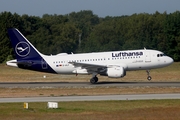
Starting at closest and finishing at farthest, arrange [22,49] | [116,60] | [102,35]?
[116,60]
[22,49]
[102,35]

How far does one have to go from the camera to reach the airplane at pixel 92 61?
58250 millimetres

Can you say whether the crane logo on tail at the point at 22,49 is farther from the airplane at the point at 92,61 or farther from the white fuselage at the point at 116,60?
the white fuselage at the point at 116,60

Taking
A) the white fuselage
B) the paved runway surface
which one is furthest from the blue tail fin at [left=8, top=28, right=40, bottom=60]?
the paved runway surface

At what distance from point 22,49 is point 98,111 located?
27.9m

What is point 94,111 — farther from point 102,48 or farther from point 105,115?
point 102,48

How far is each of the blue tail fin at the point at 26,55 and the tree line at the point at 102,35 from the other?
4780cm

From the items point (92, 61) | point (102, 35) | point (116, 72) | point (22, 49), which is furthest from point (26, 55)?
point (102, 35)

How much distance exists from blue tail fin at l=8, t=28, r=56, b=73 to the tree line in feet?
157

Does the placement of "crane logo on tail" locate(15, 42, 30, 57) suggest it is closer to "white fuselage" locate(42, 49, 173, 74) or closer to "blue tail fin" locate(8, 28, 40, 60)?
"blue tail fin" locate(8, 28, 40, 60)

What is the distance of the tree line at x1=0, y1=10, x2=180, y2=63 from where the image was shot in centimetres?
11269

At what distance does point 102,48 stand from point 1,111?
88.0 metres

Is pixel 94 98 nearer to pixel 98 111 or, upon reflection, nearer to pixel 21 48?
pixel 98 111

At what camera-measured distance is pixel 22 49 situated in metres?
60.5

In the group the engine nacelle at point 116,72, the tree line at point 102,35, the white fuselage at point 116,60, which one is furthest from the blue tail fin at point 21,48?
the tree line at point 102,35
